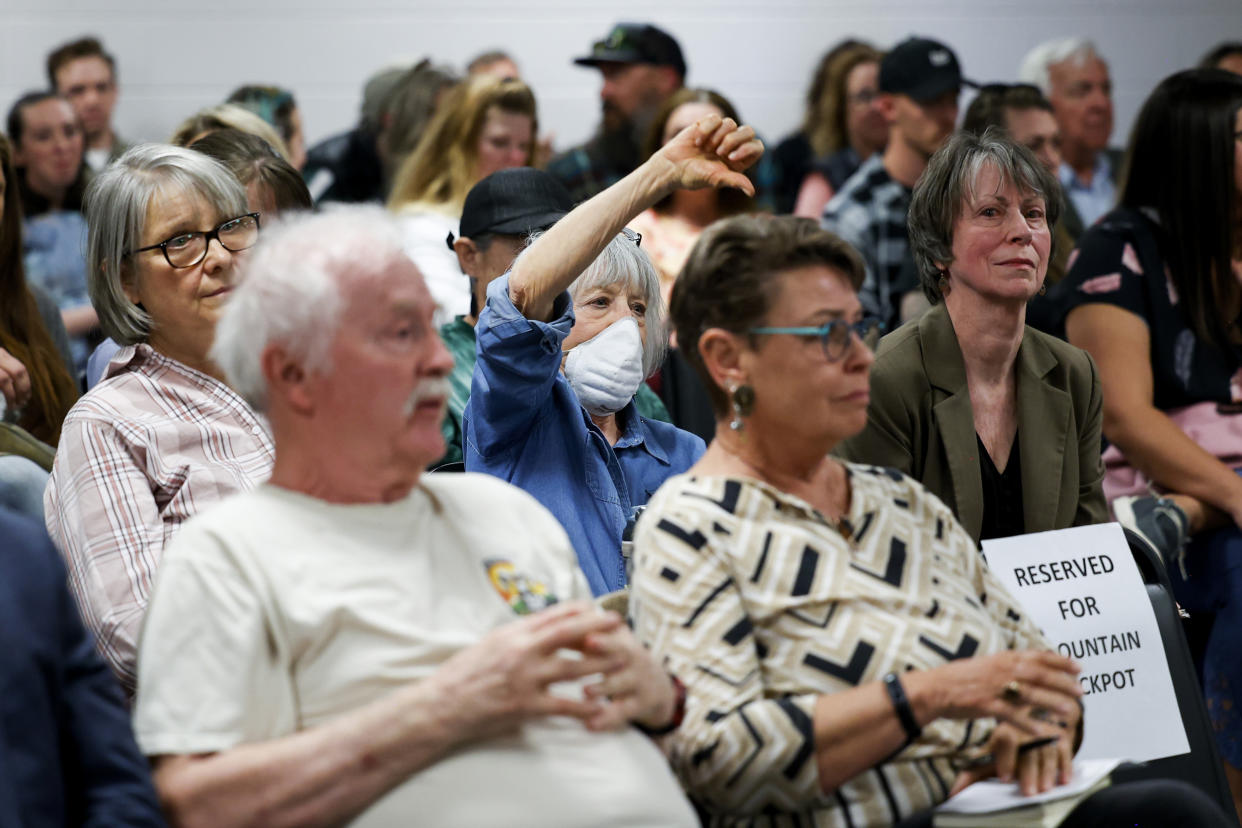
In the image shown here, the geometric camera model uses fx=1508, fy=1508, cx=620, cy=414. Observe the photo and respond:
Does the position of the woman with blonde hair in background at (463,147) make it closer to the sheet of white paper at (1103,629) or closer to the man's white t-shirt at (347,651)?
the sheet of white paper at (1103,629)

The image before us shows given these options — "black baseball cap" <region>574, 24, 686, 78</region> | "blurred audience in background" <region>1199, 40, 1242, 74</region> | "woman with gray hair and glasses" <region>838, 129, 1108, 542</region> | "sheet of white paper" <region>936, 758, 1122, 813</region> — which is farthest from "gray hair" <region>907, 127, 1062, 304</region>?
"blurred audience in background" <region>1199, 40, 1242, 74</region>

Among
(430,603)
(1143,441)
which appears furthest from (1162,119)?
(430,603)

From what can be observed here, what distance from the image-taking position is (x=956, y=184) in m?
2.89

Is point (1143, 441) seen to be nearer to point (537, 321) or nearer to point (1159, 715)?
point (1159, 715)

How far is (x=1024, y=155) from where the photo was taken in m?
2.88

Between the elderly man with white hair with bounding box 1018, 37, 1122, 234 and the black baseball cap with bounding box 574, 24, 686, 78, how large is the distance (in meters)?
1.58

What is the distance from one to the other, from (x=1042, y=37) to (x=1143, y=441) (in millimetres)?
3972

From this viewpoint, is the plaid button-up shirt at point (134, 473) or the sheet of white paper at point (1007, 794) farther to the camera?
the plaid button-up shirt at point (134, 473)

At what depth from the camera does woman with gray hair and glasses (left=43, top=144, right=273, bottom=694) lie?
2.26m

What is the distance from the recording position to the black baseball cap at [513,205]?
124 inches

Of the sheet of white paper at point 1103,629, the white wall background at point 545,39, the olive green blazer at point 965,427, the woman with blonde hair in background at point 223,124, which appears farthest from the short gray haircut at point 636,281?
the white wall background at point 545,39

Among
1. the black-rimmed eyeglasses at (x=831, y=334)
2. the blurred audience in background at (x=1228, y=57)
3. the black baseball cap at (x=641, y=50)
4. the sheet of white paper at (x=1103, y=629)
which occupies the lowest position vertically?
the sheet of white paper at (x=1103, y=629)

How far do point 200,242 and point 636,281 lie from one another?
31.7 inches

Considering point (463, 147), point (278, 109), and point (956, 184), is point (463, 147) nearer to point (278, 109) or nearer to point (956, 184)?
point (278, 109)
